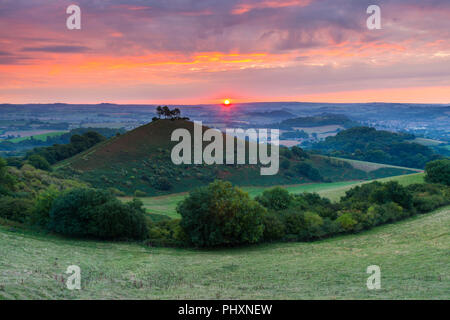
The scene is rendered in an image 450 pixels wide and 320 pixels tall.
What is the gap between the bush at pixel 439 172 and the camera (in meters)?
60.2

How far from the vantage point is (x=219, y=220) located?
33.6m

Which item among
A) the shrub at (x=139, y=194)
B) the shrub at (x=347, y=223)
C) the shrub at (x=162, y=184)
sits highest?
the shrub at (x=347, y=223)

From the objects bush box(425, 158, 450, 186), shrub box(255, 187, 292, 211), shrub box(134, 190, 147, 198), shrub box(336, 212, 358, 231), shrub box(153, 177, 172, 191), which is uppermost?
bush box(425, 158, 450, 186)

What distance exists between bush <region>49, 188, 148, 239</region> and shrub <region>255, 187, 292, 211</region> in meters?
16.4

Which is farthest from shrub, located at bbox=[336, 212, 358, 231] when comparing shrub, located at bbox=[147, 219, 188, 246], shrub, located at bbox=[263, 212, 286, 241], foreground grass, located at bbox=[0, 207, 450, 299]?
shrub, located at bbox=[147, 219, 188, 246]

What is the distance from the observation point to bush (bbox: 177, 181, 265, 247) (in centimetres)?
3356

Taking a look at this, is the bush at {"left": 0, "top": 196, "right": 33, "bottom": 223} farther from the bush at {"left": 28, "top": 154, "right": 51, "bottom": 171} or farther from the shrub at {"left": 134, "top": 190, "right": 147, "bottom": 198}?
the bush at {"left": 28, "top": 154, "right": 51, "bottom": 171}

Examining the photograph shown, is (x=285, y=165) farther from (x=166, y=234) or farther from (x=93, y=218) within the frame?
(x=93, y=218)

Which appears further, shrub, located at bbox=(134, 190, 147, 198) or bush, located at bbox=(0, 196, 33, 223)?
shrub, located at bbox=(134, 190, 147, 198)

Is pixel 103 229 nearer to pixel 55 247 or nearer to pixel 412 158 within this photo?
pixel 55 247

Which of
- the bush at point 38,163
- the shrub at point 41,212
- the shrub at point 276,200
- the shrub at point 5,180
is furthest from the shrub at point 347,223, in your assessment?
the bush at point 38,163

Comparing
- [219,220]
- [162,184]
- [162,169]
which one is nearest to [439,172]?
[219,220]

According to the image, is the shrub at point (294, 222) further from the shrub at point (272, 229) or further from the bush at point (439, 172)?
the bush at point (439, 172)

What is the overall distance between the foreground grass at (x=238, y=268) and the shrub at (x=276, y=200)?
9.91m
